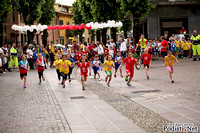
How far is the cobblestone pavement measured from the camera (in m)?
6.88

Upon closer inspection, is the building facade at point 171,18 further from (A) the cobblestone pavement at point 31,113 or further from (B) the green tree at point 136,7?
(A) the cobblestone pavement at point 31,113

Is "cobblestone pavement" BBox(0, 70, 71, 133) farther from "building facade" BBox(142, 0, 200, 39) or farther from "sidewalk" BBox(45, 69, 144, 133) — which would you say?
"building facade" BBox(142, 0, 200, 39)

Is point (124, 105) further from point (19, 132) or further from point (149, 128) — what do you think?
point (19, 132)

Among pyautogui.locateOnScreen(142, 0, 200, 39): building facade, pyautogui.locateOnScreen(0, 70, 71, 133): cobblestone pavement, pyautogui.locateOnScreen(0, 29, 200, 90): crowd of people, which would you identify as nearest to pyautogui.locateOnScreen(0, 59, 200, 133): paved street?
pyautogui.locateOnScreen(0, 70, 71, 133): cobblestone pavement

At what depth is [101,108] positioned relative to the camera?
8.88 meters

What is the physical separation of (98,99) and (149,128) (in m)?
3.91

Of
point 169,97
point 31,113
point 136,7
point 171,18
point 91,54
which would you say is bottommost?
point 31,113

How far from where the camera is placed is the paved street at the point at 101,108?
6.94m

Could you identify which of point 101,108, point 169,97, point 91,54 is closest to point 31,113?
point 101,108

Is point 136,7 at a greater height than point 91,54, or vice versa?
point 136,7

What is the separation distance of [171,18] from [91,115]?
1080 inches

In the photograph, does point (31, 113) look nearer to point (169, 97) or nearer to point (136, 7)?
point (169, 97)

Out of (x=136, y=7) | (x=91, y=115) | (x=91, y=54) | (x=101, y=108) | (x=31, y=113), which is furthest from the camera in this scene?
(x=136, y=7)

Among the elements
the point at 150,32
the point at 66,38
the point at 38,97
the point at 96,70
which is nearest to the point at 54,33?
the point at 66,38
